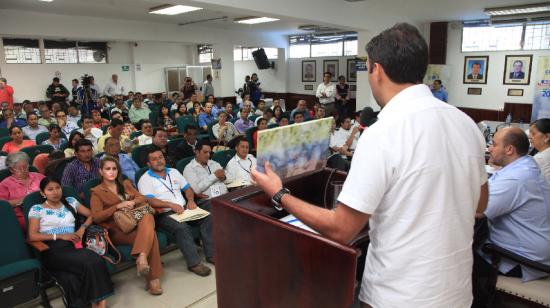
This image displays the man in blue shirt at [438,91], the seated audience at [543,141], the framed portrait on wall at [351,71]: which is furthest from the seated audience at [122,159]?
the framed portrait on wall at [351,71]

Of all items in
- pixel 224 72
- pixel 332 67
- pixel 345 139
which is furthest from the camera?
pixel 332 67

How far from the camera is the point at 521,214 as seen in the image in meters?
2.04

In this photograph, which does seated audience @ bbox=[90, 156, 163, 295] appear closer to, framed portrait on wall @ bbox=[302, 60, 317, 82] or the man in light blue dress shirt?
the man in light blue dress shirt

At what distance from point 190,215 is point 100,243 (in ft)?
2.52

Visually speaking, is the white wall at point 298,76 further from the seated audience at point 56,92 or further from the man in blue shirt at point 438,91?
the seated audience at point 56,92

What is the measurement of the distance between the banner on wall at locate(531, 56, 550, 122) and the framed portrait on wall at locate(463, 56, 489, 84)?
1557 millimetres

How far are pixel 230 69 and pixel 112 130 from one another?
7.75m

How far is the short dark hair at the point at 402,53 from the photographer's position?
3.05ft

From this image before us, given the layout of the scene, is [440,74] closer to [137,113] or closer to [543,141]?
[543,141]

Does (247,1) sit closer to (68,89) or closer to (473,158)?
(473,158)

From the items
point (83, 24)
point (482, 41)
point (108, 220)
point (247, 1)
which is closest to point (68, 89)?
point (83, 24)

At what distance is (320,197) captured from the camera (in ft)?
5.32

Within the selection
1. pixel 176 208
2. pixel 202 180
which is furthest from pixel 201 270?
pixel 202 180

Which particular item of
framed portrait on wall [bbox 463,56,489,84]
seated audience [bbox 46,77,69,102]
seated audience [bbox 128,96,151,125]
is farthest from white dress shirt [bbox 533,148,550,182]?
seated audience [bbox 46,77,69,102]
